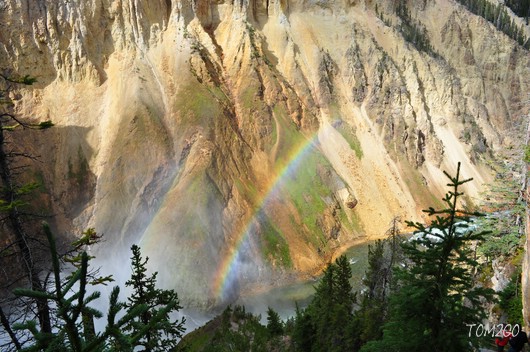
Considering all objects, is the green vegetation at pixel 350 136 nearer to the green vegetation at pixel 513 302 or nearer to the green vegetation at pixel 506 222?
the green vegetation at pixel 506 222

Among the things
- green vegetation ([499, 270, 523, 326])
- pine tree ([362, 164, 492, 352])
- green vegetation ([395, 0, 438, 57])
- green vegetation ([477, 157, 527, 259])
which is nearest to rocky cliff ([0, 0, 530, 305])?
green vegetation ([395, 0, 438, 57])

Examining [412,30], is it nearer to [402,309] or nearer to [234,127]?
[234,127]

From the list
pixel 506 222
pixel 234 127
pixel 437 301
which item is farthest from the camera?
pixel 234 127

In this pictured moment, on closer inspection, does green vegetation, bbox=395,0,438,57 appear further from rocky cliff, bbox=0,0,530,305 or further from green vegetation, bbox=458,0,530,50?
green vegetation, bbox=458,0,530,50

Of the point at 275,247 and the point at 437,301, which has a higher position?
the point at 275,247

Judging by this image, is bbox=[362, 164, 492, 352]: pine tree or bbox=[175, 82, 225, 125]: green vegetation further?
bbox=[175, 82, 225, 125]: green vegetation

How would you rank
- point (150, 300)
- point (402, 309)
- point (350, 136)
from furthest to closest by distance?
1. point (350, 136)
2. point (150, 300)
3. point (402, 309)

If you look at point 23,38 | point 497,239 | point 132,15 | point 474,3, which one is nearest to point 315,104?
point 132,15

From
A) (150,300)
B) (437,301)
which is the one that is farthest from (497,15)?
(150,300)

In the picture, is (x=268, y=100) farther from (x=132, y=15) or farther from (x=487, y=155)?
(x=487, y=155)
